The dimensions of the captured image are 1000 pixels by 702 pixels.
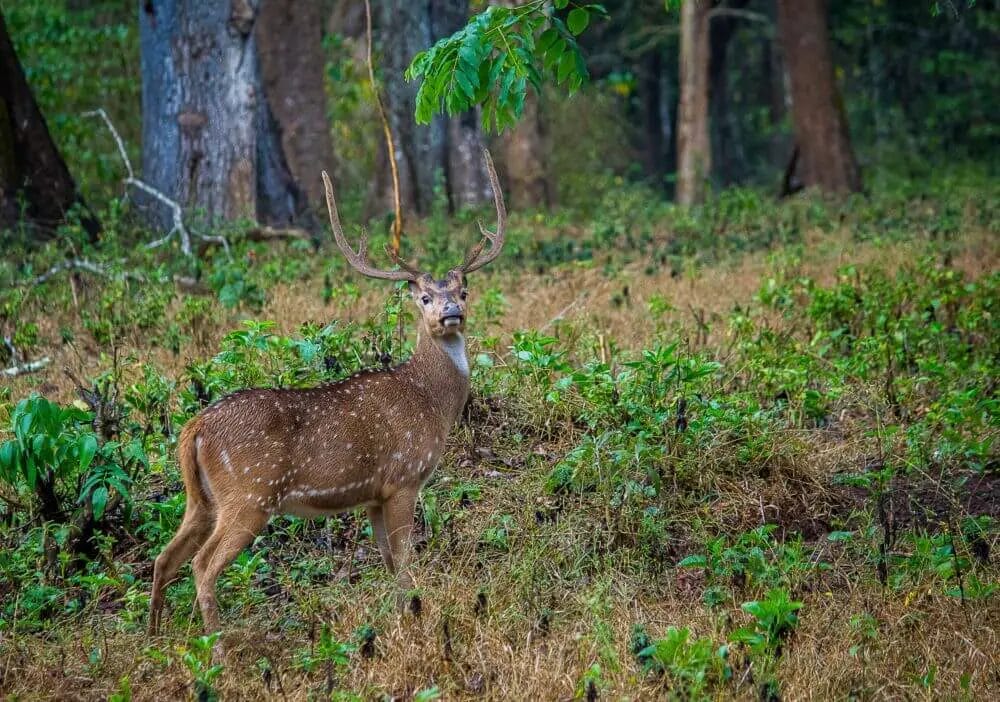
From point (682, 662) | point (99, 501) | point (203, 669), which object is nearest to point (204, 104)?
point (99, 501)

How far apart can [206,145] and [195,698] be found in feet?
32.3

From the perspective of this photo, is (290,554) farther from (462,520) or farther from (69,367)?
(69,367)

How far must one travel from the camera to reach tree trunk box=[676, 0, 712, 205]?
21234 mm

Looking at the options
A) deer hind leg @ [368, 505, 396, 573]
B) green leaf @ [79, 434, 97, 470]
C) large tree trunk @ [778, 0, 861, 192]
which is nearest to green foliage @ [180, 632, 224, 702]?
green leaf @ [79, 434, 97, 470]

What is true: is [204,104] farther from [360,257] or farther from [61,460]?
[61,460]

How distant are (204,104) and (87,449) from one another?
8.66 meters

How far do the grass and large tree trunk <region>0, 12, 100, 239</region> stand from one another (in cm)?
244

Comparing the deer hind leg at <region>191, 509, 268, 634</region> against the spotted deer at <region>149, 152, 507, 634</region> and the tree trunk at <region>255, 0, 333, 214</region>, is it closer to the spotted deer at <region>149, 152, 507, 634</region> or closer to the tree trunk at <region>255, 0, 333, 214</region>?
the spotted deer at <region>149, 152, 507, 634</region>

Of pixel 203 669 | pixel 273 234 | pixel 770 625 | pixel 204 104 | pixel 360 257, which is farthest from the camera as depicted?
pixel 204 104

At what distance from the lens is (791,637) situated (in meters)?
5.60

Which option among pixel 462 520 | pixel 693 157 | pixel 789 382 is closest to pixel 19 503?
pixel 462 520

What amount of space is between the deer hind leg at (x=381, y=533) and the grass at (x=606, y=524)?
136mm

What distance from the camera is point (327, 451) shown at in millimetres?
6207

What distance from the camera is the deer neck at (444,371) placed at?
6746mm
